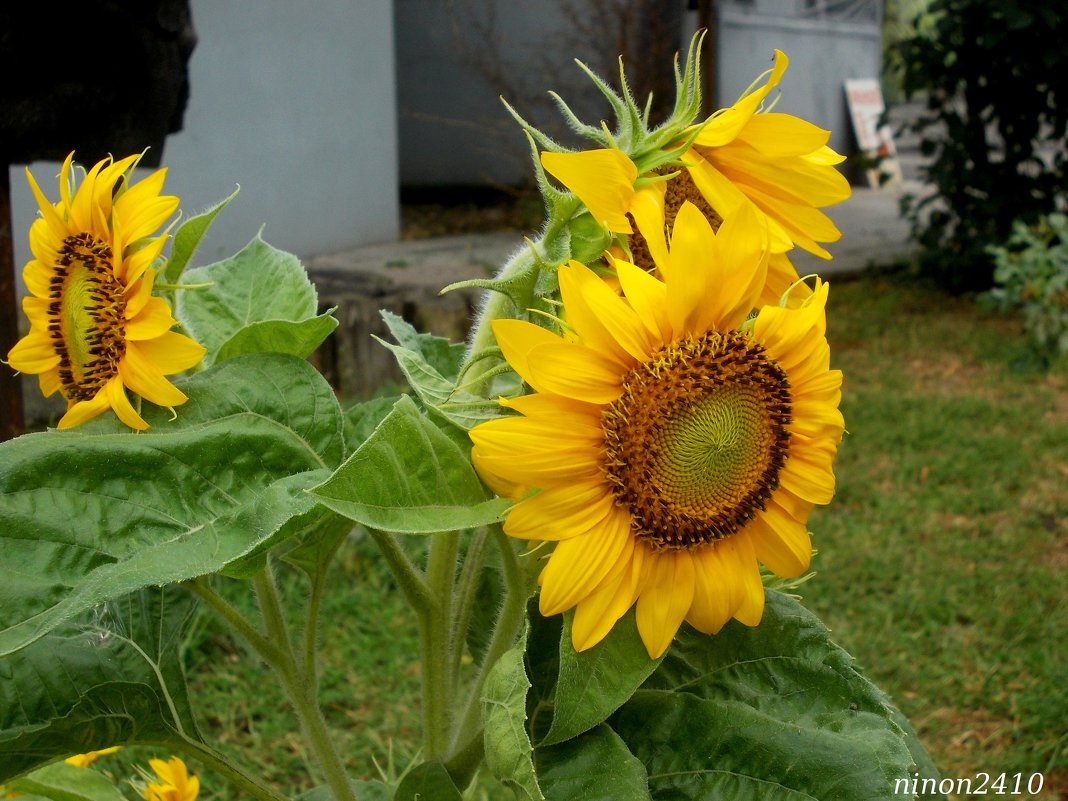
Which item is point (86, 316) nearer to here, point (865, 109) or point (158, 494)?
point (158, 494)

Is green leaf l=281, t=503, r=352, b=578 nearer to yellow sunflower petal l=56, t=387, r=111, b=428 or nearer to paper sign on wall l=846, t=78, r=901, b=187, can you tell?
yellow sunflower petal l=56, t=387, r=111, b=428

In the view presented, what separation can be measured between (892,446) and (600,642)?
3.21 m

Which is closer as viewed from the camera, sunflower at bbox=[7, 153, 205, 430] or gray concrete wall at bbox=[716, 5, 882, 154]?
sunflower at bbox=[7, 153, 205, 430]

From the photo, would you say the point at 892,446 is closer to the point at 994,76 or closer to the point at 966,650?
the point at 966,650

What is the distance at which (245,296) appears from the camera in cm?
98

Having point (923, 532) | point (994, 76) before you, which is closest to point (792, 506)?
point (923, 532)

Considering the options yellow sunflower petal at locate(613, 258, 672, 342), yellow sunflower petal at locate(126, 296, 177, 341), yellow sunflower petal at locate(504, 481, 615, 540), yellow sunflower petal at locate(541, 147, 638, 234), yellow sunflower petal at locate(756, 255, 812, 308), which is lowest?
yellow sunflower petal at locate(504, 481, 615, 540)

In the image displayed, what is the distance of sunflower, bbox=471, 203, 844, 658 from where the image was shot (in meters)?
0.69

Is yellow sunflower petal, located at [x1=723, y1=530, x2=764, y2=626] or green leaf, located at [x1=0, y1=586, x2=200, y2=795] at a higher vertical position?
yellow sunflower petal, located at [x1=723, y1=530, x2=764, y2=626]

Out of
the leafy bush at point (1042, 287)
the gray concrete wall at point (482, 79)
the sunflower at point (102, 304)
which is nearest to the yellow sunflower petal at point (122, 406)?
the sunflower at point (102, 304)

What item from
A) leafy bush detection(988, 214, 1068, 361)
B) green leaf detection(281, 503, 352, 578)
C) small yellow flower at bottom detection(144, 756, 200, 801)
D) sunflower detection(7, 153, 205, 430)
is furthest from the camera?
leafy bush detection(988, 214, 1068, 361)

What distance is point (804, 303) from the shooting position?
29.5 inches

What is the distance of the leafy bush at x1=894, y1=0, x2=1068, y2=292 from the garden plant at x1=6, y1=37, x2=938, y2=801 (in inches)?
202

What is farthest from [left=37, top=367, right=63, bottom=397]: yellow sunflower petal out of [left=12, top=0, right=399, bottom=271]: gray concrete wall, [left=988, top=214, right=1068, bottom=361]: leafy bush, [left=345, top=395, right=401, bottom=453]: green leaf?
[left=12, top=0, right=399, bottom=271]: gray concrete wall
